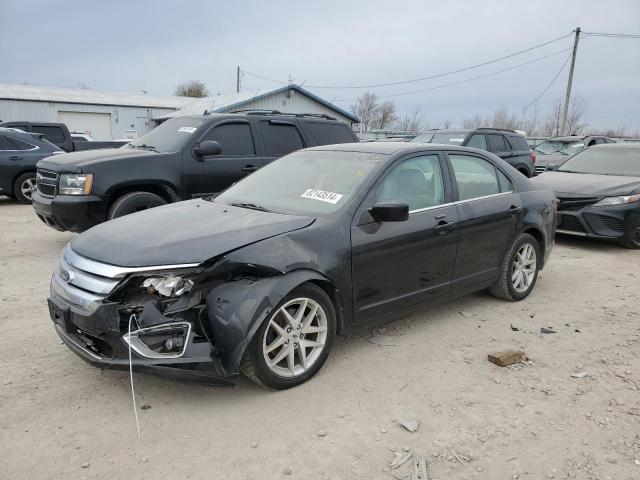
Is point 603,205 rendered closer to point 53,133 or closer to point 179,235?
point 179,235

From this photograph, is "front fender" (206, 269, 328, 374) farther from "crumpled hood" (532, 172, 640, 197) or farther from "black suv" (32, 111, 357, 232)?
"crumpled hood" (532, 172, 640, 197)

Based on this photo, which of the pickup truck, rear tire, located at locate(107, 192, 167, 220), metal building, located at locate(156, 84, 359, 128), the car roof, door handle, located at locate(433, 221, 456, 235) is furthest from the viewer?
metal building, located at locate(156, 84, 359, 128)

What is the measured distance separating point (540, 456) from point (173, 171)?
557cm

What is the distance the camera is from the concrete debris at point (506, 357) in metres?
3.79

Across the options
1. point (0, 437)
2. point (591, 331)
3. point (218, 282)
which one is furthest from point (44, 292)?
point (591, 331)

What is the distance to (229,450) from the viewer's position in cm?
273

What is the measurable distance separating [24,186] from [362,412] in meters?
10.7

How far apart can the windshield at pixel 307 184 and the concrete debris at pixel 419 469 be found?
1.80 m

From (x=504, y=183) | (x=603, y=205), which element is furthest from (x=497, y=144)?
(x=504, y=183)

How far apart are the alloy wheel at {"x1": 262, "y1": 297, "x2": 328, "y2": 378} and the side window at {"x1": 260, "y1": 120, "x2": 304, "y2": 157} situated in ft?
15.4

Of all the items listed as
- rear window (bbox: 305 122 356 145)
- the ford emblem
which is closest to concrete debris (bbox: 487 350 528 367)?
the ford emblem

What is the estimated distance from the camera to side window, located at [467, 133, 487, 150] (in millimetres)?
12098

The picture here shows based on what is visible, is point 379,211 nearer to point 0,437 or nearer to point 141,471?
point 141,471

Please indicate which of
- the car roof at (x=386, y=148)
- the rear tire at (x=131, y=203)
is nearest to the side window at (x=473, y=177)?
the car roof at (x=386, y=148)
